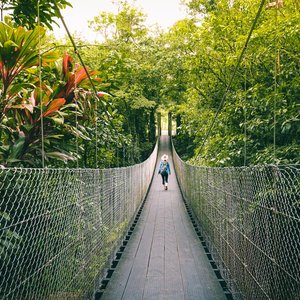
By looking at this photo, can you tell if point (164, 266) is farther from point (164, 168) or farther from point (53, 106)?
point (164, 168)

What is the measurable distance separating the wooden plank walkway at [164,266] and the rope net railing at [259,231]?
0.82ft

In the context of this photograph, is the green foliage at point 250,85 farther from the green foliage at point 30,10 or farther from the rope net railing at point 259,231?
the green foliage at point 30,10

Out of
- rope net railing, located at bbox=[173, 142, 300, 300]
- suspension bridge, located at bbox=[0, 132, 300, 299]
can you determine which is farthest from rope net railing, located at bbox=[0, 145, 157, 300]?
rope net railing, located at bbox=[173, 142, 300, 300]

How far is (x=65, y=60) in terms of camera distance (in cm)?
292

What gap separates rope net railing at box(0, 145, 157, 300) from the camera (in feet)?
4.53

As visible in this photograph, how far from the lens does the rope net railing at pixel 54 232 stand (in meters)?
1.38

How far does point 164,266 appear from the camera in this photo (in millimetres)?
3613

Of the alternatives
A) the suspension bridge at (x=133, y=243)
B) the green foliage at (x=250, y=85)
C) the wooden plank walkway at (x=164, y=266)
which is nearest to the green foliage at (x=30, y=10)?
the suspension bridge at (x=133, y=243)

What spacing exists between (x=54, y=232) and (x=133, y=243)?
296 centimetres

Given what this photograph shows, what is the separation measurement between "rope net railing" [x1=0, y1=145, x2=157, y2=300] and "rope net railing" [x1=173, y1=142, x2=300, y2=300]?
0.89 m

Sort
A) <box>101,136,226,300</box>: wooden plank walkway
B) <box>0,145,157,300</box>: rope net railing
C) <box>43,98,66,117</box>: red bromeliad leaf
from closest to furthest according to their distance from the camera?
<box>0,145,157,300</box>: rope net railing < <box>43,98,66,117</box>: red bromeliad leaf < <box>101,136,226,300</box>: wooden plank walkway

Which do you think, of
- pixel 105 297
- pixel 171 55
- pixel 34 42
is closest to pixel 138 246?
pixel 105 297

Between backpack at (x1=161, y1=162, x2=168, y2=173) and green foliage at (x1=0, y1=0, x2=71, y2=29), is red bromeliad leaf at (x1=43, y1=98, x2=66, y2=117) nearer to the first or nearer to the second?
green foliage at (x1=0, y1=0, x2=71, y2=29)

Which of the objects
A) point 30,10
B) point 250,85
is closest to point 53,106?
point 30,10
